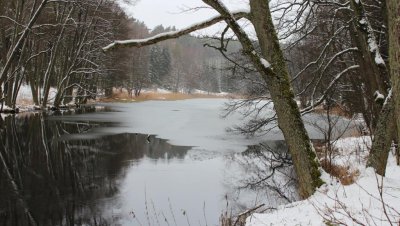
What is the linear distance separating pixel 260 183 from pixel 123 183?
3268mm

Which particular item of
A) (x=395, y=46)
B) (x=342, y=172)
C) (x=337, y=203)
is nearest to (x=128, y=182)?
(x=342, y=172)

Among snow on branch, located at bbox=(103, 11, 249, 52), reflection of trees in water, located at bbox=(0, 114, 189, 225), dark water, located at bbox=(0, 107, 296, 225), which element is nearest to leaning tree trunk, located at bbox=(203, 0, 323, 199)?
snow on branch, located at bbox=(103, 11, 249, 52)

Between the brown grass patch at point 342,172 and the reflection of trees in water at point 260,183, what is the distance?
89 centimetres

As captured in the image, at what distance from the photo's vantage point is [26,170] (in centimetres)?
1078

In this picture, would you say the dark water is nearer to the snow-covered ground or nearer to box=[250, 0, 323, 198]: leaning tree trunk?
the snow-covered ground

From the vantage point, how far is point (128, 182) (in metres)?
9.91

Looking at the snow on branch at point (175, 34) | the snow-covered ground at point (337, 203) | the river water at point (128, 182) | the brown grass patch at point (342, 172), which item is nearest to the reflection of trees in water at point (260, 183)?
the river water at point (128, 182)

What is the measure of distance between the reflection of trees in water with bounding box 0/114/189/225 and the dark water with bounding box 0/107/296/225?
0.02 m

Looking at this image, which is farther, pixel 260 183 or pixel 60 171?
pixel 60 171

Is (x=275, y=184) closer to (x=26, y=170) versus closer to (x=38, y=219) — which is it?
(x=38, y=219)

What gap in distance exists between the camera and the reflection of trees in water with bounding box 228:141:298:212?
8461 mm

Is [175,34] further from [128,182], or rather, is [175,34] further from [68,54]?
[68,54]

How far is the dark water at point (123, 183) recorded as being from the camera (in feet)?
24.5

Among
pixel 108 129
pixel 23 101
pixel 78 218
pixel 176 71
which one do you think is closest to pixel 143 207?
pixel 78 218
